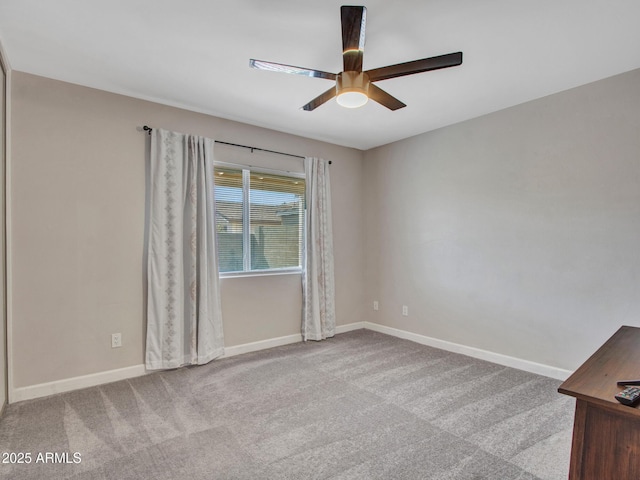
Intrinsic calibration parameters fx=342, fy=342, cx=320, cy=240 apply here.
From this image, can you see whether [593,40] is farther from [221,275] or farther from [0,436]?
[0,436]

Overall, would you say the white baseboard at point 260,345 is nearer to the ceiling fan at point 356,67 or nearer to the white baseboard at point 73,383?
the white baseboard at point 73,383

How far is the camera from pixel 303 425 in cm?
227

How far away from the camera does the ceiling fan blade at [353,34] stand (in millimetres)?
1725

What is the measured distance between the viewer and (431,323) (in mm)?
4039

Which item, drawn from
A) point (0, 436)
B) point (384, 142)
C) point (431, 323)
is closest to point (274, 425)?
point (0, 436)

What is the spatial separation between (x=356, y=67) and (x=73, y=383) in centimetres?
Result: 321

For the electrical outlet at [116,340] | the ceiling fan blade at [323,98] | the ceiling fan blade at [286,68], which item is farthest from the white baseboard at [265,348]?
the ceiling fan blade at [286,68]

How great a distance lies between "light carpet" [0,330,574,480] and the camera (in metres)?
1.83

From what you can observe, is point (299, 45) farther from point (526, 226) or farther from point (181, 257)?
point (526, 226)

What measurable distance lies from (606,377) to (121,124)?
12.1 feet

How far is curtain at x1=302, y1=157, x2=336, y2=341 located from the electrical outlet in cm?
195

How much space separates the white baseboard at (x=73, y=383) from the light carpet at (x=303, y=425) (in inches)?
3.0

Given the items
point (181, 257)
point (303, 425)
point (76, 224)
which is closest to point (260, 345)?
point (181, 257)

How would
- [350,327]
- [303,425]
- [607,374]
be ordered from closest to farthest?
[607,374] < [303,425] < [350,327]
